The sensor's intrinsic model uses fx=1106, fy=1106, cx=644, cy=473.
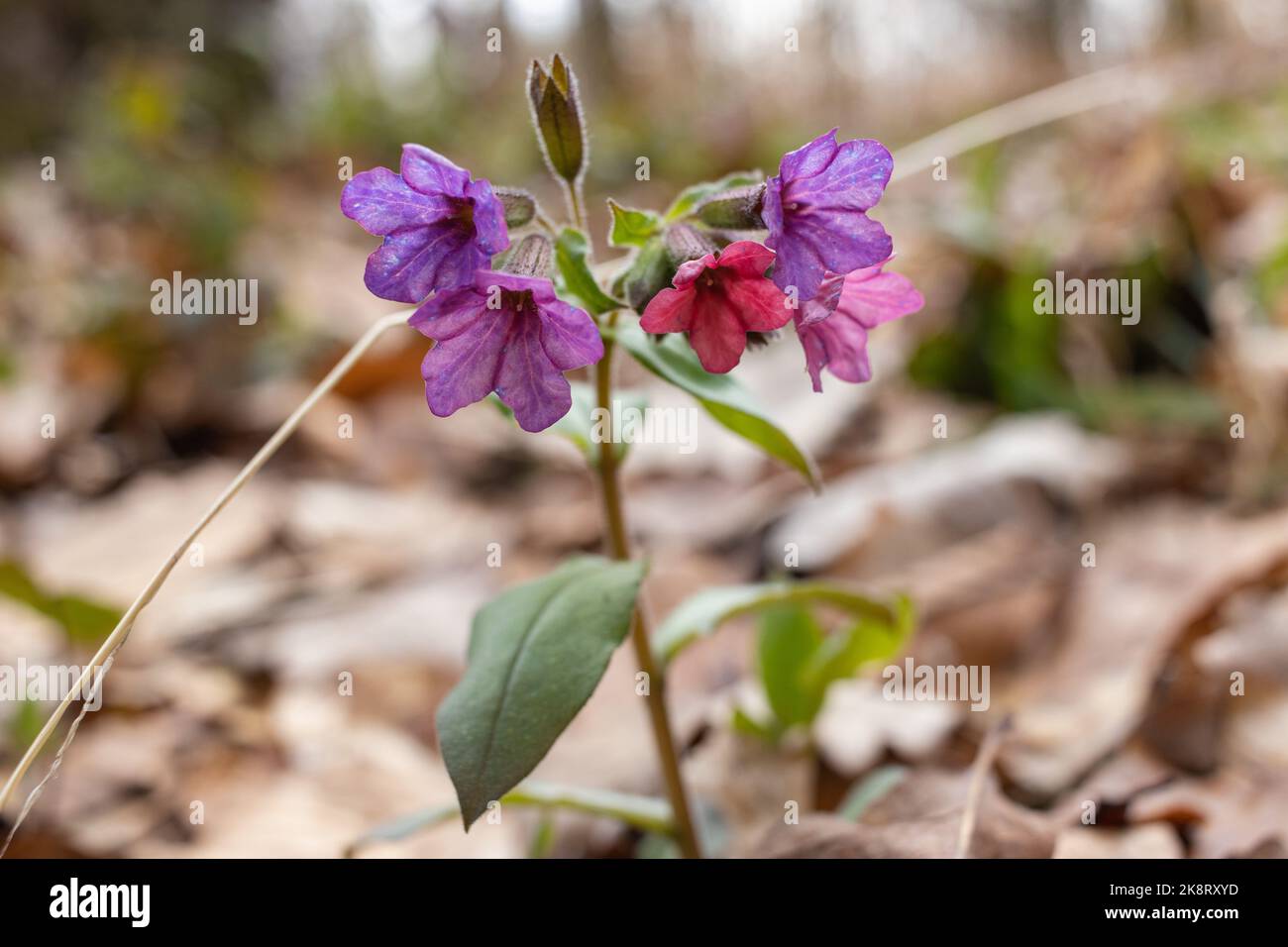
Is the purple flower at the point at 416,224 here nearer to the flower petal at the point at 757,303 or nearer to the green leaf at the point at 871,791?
the flower petal at the point at 757,303

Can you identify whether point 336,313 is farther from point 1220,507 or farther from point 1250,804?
point 1250,804

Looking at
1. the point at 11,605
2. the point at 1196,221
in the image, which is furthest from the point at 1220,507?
the point at 11,605

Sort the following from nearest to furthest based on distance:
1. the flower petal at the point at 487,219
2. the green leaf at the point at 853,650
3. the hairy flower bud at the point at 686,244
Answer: the flower petal at the point at 487,219 → the hairy flower bud at the point at 686,244 → the green leaf at the point at 853,650

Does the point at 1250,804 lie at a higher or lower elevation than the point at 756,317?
lower

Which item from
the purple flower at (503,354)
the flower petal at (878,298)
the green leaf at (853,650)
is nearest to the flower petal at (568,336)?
the purple flower at (503,354)

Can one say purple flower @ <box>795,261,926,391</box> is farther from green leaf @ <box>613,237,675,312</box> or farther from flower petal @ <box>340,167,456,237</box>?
flower petal @ <box>340,167,456,237</box>

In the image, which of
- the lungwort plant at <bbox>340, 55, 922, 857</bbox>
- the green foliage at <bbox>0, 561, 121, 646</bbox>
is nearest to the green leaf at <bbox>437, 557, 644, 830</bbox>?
the lungwort plant at <bbox>340, 55, 922, 857</bbox>

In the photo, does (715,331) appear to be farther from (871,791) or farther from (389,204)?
(871,791)
